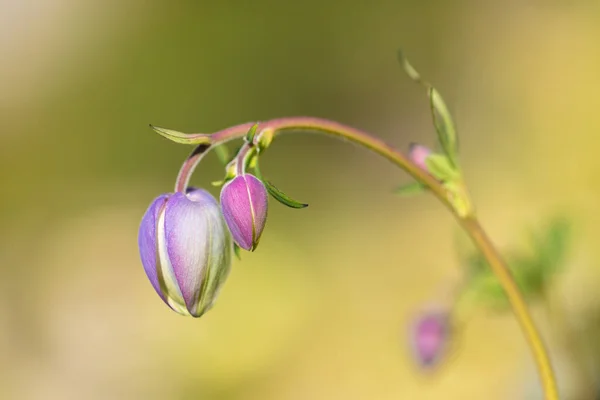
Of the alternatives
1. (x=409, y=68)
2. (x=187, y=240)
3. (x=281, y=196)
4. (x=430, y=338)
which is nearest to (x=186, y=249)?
(x=187, y=240)

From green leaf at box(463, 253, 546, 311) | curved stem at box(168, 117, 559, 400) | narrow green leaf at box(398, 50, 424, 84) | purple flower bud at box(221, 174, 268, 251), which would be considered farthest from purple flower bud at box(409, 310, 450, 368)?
purple flower bud at box(221, 174, 268, 251)

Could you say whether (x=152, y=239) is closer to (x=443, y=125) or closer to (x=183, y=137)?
(x=183, y=137)

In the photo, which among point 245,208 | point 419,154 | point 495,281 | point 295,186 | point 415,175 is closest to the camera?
point 245,208

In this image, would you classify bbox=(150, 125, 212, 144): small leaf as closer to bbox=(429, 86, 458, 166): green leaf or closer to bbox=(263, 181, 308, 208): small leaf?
bbox=(263, 181, 308, 208): small leaf

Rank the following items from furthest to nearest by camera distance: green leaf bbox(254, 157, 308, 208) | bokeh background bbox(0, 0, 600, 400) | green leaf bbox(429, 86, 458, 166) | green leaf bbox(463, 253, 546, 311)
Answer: bokeh background bbox(0, 0, 600, 400) < green leaf bbox(463, 253, 546, 311) < green leaf bbox(429, 86, 458, 166) < green leaf bbox(254, 157, 308, 208)

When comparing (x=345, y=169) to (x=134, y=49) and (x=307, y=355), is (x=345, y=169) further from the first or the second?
(x=134, y=49)

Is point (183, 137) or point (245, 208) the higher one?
point (183, 137)

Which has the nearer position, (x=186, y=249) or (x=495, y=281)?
(x=186, y=249)
